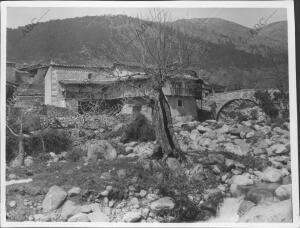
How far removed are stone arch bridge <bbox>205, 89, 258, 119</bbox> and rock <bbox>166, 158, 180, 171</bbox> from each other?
81 cm

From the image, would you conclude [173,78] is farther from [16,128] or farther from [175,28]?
[16,128]

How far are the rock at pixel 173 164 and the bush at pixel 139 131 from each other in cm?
36

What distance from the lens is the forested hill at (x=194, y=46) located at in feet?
16.5

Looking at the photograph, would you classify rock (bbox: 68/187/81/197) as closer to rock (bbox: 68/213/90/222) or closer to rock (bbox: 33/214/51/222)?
rock (bbox: 68/213/90/222)

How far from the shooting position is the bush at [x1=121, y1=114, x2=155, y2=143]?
514 centimetres

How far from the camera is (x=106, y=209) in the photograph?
4824 mm

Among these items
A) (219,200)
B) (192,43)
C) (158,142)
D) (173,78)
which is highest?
(192,43)

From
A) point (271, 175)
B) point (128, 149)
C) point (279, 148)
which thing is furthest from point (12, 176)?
point (279, 148)

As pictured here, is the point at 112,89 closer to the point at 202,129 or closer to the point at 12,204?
the point at 202,129

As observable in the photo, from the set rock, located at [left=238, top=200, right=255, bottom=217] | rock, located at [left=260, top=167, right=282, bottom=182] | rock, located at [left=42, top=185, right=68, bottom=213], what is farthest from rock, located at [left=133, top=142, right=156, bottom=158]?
rock, located at [left=260, top=167, right=282, bottom=182]

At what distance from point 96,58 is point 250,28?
80.3 inches

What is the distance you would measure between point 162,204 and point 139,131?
97 cm

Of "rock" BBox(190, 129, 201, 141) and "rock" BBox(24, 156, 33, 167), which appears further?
"rock" BBox(190, 129, 201, 141)

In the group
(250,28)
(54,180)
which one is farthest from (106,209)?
(250,28)
